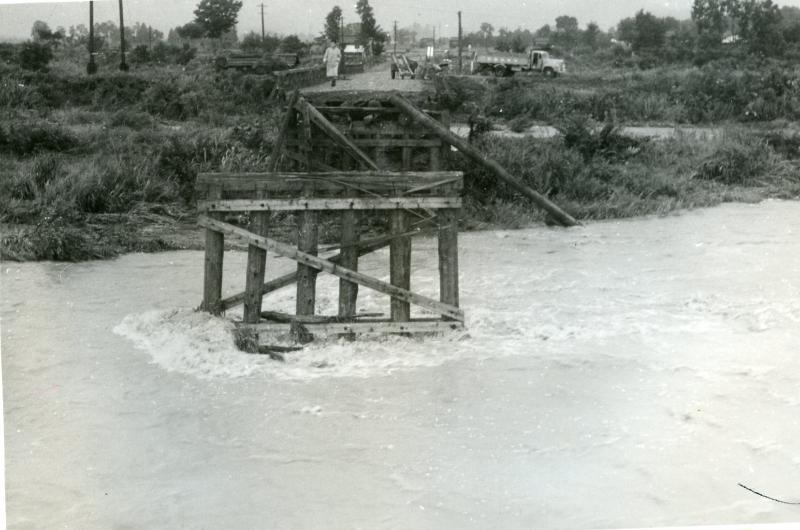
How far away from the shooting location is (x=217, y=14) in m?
10.7

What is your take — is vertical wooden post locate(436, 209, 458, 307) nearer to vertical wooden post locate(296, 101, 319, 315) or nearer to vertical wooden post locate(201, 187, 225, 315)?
vertical wooden post locate(296, 101, 319, 315)

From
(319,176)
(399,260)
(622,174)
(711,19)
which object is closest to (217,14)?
(319,176)

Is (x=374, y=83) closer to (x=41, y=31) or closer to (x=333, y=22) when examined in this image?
(x=333, y=22)

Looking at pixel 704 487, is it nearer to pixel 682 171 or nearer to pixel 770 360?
pixel 770 360

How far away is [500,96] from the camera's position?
28.1 metres

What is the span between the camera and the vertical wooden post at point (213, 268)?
8484 millimetres

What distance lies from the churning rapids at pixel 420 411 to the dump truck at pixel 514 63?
92.5ft

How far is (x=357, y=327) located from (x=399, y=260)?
2.62 ft

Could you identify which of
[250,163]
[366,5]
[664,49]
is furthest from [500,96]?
[366,5]

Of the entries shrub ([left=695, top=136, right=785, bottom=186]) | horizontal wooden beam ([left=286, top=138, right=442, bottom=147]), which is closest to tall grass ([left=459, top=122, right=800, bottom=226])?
shrub ([left=695, top=136, right=785, bottom=186])

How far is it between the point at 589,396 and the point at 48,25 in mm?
6255

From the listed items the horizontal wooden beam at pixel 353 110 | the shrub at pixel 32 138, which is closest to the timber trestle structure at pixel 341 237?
the horizontal wooden beam at pixel 353 110

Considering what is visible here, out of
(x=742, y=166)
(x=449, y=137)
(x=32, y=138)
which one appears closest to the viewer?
(x=449, y=137)

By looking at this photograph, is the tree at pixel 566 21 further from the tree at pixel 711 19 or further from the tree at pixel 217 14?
the tree at pixel 217 14
